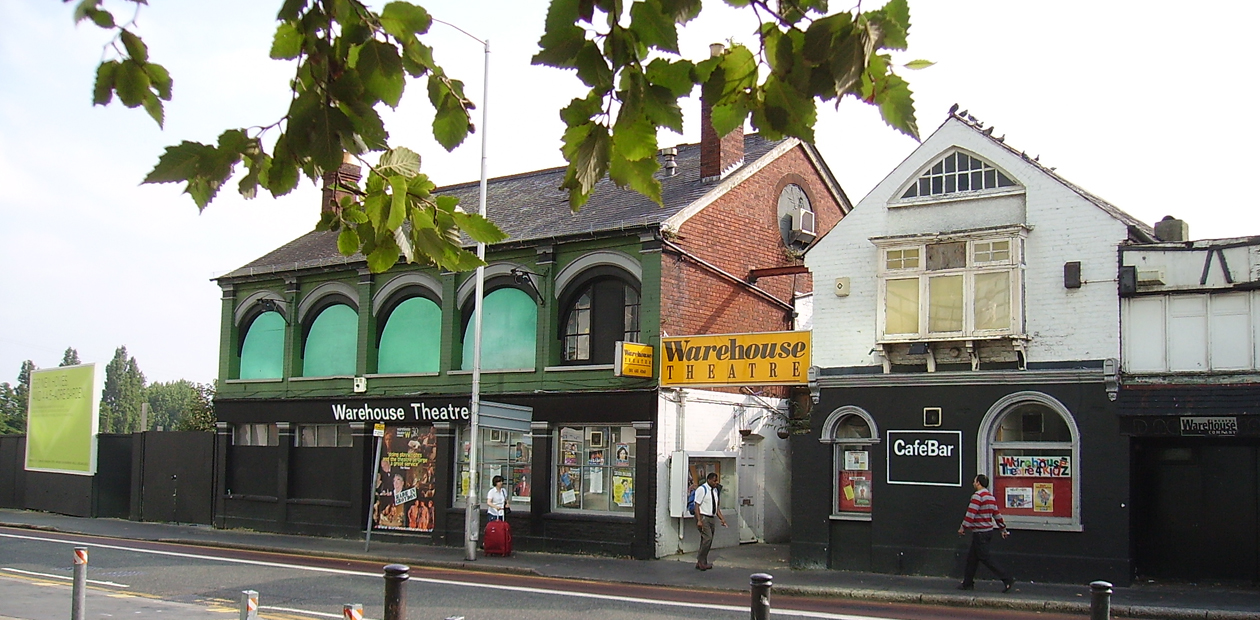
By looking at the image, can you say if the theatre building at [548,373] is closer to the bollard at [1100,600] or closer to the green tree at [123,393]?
the bollard at [1100,600]

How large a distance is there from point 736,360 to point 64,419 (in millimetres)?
23095

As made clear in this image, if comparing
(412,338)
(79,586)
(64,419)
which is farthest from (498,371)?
(64,419)

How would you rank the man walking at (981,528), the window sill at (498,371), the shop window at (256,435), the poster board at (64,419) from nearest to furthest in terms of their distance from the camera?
the man walking at (981,528)
the window sill at (498,371)
the shop window at (256,435)
the poster board at (64,419)

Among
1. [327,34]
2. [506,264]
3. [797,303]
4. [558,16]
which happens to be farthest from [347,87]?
[797,303]

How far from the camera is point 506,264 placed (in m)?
24.7

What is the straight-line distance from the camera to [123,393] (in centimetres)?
12812

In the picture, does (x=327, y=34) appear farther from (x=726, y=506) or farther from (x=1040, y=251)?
(x=726, y=506)

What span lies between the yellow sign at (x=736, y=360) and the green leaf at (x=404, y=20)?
16.4m

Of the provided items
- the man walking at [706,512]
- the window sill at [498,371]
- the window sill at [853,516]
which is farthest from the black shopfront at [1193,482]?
the window sill at [498,371]

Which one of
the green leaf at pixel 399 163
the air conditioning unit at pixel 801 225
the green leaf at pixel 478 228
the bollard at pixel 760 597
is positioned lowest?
the bollard at pixel 760 597

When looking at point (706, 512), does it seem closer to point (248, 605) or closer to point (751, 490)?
point (751, 490)

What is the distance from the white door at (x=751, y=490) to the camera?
2436 centimetres

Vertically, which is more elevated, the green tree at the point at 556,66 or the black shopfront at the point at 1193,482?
the green tree at the point at 556,66

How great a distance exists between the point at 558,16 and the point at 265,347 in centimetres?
2776
